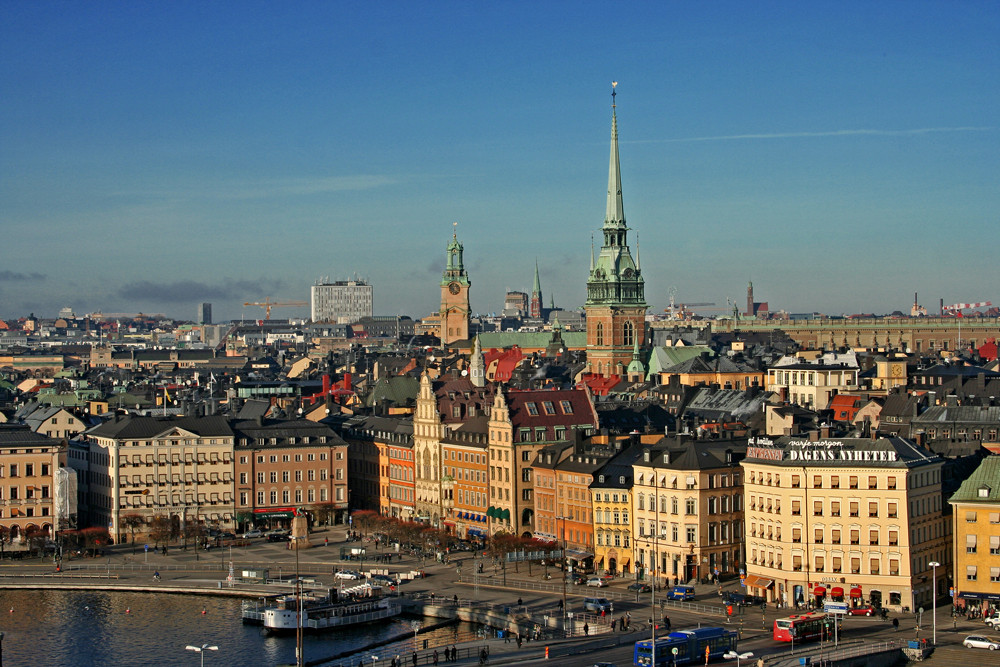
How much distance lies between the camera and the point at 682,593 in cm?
10469

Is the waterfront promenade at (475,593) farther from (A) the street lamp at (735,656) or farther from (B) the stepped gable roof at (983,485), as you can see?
(B) the stepped gable roof at (983,485)

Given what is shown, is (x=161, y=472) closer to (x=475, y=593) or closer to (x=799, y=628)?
(x=475, y=593)

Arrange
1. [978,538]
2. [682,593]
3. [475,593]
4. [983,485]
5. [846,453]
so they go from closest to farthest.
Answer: [978,538] → [846,453] → [983,485] → [682,593] → [475,593]

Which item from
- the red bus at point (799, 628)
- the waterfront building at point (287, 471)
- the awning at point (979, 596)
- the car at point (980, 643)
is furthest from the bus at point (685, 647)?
the waterfront building at point (287, 471)

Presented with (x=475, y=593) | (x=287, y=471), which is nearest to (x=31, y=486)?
(x=287, y=471)

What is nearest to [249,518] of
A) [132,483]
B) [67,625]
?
[132,483]

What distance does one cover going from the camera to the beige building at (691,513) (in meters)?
111

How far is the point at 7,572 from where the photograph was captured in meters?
127

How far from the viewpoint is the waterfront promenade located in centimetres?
9138

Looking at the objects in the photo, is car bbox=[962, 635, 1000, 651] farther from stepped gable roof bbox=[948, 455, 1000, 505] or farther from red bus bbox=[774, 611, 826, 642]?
stepped gable roof bbox=[948, 455, 1000, 505]

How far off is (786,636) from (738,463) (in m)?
24.9

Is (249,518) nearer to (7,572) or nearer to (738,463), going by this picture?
(7,572)

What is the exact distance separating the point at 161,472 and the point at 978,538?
74.0 meters

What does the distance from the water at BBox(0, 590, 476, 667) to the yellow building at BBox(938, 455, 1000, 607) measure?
3005 centimetres
